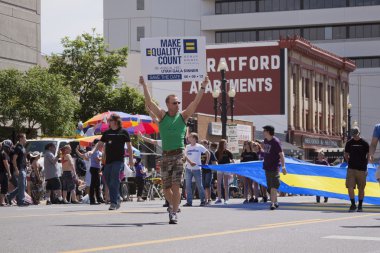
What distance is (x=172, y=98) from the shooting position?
14.1 meters

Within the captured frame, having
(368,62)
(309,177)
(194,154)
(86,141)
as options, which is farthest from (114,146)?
(368,62)

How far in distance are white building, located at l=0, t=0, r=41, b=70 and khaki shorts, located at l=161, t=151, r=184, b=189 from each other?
124 feet

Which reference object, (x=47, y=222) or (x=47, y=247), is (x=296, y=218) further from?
(x=47, y=247)

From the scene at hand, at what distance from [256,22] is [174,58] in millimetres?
57582

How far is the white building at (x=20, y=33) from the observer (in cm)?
5097

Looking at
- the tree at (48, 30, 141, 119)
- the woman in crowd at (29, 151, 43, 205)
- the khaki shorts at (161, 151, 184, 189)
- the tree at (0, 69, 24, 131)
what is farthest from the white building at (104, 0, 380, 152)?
the khaki shorts at (161, 151, 184, 189)

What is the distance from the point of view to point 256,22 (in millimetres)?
100938

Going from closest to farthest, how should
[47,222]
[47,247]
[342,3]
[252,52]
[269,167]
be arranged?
[47,247] → [47,222] → [269,167] → [252,52] → [342,3]

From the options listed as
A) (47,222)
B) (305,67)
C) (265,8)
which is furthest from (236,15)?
(47,222)

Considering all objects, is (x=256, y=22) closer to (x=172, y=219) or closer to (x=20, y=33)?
(x=20, y=33)

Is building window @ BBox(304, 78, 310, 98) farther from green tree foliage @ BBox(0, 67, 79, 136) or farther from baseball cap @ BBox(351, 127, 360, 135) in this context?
baseball cap @ BBox(351, 127, 360, 135)

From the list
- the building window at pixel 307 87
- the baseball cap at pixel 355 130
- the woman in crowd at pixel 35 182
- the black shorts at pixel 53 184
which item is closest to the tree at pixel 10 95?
the woman in crowd at pixel 35 182

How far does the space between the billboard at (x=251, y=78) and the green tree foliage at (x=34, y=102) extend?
27613 mm

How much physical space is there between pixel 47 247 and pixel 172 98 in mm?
4672
